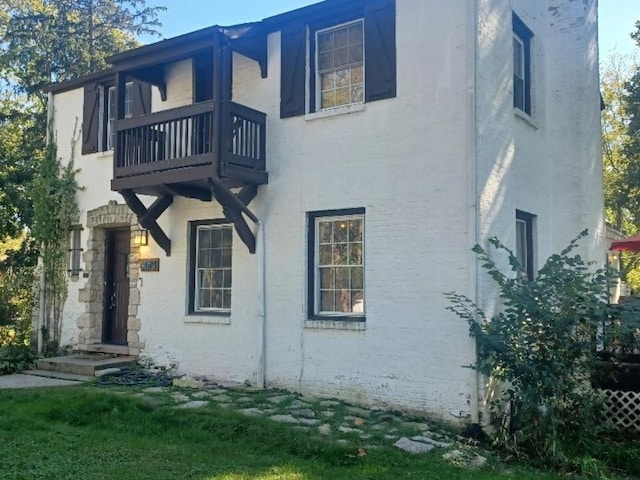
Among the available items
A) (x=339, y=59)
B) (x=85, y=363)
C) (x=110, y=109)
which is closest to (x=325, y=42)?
(x=339, y=59)

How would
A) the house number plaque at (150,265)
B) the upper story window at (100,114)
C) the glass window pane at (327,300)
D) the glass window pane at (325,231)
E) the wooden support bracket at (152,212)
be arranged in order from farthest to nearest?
the upper story window at (100,114) → the house number plaque at (150,265) → the wooden support bracket at (152,212) → the glass window pane at (325,231) → the glass window pane at (327,300)

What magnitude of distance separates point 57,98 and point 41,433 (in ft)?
28.4

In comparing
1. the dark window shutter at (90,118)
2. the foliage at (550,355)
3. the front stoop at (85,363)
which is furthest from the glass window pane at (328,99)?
the front stoop at (85,363)

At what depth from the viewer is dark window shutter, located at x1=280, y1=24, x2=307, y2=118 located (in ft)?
30.6

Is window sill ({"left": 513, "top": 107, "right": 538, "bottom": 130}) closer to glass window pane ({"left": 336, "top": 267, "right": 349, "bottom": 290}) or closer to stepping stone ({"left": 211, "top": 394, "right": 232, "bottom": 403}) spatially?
glass window pane ({"left": 336, "top": 267, "right": 349, "bottom": 290})

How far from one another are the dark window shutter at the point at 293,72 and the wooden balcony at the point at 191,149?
1.65ft

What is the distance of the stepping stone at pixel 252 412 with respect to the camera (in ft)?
24.2

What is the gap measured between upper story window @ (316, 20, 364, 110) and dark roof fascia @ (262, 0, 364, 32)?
0.25 metres

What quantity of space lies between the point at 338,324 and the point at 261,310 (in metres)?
1.41

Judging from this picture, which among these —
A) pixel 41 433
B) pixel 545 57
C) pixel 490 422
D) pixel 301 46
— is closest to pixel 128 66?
pixel 301 46

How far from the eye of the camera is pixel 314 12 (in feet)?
29.7

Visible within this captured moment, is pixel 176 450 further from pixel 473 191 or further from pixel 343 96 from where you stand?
pixel 343 96

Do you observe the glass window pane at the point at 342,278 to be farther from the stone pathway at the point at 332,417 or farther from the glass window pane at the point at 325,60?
the glass window pane at the point at 325,60

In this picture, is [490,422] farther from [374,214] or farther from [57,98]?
[57,98]
